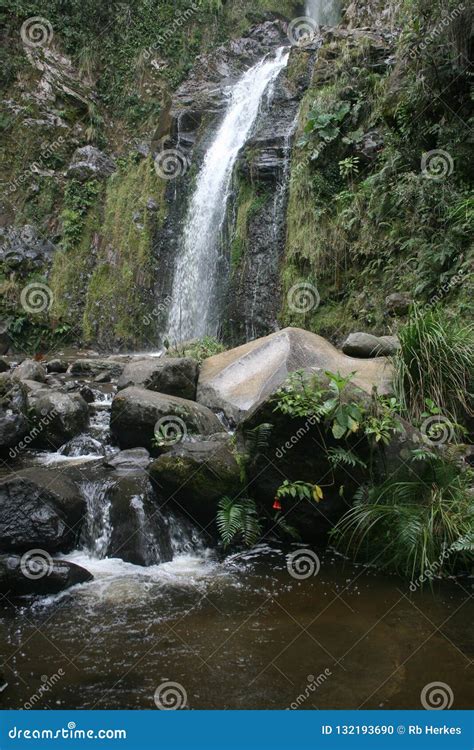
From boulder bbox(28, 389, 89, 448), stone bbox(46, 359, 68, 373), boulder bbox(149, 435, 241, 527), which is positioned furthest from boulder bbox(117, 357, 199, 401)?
stone bbox(46, 359, 68, 373)

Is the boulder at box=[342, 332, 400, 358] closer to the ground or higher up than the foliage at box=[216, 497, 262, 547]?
higher up

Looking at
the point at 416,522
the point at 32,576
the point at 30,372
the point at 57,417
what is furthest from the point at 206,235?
the point at 32,576

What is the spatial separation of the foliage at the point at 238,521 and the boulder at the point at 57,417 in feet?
9.35

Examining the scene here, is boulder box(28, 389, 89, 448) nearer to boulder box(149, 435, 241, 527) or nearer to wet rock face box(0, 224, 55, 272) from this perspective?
boulder box(149, 435, 241, 527)

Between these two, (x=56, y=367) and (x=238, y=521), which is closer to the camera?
(x=238, y=521)

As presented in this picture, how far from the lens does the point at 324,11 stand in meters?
20.7

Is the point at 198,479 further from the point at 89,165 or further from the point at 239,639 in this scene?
the point at 89,165

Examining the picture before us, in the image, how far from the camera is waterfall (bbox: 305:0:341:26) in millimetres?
20169

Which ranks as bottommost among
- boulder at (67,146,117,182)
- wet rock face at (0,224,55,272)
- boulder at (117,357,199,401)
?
boulder at (117,357,199,401)

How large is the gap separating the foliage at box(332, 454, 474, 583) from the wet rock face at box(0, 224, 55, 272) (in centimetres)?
1269

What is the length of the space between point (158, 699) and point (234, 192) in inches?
447

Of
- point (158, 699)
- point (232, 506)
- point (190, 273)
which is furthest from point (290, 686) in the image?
point (190, 273)

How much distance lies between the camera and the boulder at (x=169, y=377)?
793 cm

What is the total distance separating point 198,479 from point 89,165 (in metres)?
13.6
